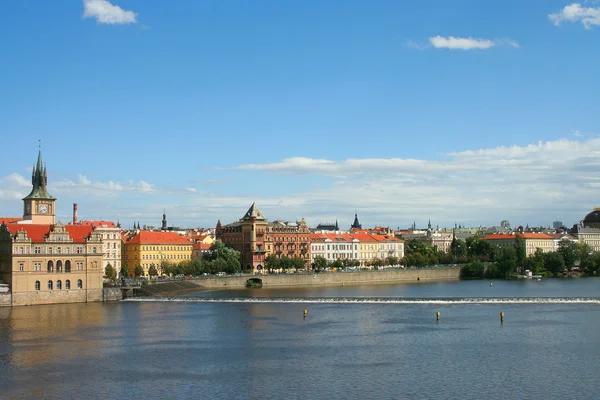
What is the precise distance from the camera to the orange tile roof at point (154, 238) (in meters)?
126

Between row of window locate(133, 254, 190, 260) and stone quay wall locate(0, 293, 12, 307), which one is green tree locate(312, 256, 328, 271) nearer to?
row of window locate(133, 254, 190, 260)

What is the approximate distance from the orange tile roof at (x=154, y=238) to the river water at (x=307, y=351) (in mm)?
51635

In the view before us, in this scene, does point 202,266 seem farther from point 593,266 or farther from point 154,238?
point 593,266

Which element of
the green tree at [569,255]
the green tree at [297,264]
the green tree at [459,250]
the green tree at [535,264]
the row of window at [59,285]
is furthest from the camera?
the green tree at [459,250]

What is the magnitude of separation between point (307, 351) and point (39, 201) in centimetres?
5559

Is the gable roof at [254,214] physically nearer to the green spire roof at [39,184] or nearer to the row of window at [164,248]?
the row of window at [164,248]

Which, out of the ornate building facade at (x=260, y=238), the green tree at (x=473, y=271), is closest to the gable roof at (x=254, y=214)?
the ornate building facade at (x=260, y=238)

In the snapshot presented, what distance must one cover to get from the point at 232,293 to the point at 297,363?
→ 54.6m

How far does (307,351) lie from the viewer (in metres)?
46.8

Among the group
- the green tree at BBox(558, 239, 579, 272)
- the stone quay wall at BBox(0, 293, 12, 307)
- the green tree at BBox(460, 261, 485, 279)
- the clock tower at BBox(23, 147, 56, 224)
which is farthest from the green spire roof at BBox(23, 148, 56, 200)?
the green tree at BBox(558, 239, 579, 272)

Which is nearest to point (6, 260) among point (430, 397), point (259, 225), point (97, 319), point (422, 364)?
point (97, 319)

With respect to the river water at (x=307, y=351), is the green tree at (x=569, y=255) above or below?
above

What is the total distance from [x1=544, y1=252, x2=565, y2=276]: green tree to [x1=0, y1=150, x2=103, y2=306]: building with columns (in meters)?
88.1

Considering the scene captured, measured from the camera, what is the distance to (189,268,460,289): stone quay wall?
10728cm
